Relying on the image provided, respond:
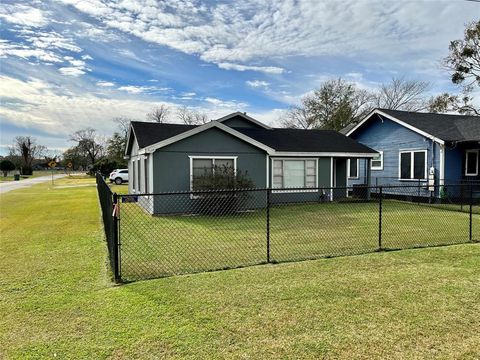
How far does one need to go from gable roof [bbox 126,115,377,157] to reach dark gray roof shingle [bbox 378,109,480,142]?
2.69 meters

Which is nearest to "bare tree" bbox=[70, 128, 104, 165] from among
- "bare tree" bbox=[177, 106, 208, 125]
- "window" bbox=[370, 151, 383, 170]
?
"bare tree" bbox=[177, 106, 208, 125]

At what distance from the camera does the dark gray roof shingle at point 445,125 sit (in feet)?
54.7

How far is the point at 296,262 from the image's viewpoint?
20.4ft

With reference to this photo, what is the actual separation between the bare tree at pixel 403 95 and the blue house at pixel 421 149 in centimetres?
2590

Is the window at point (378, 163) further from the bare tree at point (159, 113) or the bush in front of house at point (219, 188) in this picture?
the bare tree at point (159, 113)

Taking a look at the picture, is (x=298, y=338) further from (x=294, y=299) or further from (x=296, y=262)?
(x=296, y=262)

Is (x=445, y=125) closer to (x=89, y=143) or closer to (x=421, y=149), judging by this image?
(x=421, y=149)

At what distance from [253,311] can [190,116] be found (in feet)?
173

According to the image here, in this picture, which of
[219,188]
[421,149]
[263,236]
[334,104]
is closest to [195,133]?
[219,188]


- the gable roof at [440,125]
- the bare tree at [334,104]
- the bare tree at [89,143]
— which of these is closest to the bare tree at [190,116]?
the bare tree at [334,104]

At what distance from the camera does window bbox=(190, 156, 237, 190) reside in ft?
44.2

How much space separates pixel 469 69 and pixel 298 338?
1083 inches

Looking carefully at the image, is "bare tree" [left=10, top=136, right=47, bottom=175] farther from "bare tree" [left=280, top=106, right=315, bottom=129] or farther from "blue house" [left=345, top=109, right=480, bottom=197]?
"blue house" [left=345, top=109, right=480, bottom=197]

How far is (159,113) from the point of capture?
55.8 meters
